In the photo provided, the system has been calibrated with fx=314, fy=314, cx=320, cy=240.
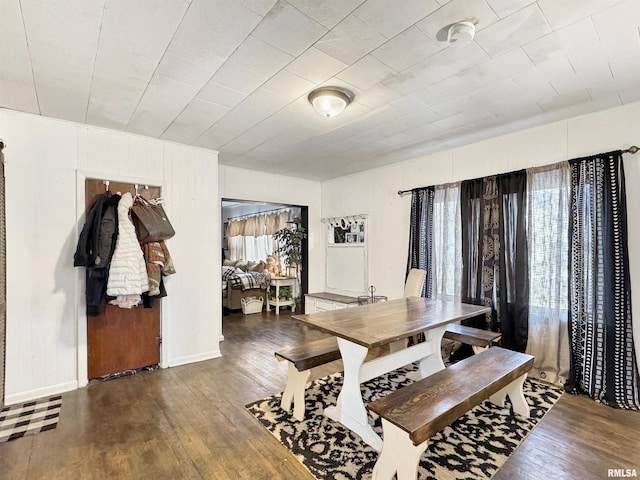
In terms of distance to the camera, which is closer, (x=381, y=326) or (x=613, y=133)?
(x=381, y=326)

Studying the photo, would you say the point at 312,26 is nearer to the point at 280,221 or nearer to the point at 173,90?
the point at 173,90

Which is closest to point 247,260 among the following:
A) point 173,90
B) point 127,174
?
point 127,174

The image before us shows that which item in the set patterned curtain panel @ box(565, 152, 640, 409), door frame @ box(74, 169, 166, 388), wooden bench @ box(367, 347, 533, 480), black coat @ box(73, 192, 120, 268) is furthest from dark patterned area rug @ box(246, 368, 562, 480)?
black coat @ box(73, 192, 120, 268)

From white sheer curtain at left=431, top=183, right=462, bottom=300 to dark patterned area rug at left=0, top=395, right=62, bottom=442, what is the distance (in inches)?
150

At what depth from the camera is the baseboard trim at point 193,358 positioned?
11.1ft

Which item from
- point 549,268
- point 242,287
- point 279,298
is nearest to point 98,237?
point 242,287

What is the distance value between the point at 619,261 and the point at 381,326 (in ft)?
6.86

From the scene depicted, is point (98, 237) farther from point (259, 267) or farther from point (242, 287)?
point (259, 267)

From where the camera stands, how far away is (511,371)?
7.00 ft

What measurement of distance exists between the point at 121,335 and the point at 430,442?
295cm

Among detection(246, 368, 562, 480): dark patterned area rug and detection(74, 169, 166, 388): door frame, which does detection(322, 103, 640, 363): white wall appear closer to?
detection(246, 368, 562, 480): dark patterned area rug

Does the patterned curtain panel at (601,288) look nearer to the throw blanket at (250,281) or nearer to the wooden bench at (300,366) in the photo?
the wooden bench at (300,366)

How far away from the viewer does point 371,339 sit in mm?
1906

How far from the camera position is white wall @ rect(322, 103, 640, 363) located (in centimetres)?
259
